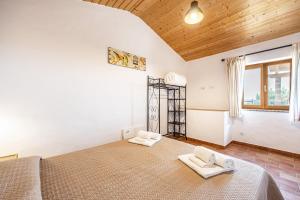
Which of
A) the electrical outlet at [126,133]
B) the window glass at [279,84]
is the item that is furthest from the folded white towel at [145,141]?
the window glass at [279,84]

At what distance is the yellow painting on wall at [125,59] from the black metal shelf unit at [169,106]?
0.36 meters

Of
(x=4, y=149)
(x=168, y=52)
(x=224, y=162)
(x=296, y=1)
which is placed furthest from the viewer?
(x=168, y=52)

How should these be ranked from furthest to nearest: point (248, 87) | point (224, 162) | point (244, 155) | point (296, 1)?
point (248, 87)
point (244, 155)
point (296, 1)
point (224, 162)

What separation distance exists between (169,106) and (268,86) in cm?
210

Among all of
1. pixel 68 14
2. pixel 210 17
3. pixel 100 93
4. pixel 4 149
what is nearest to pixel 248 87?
pixel 210 17

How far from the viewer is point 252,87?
301 cm

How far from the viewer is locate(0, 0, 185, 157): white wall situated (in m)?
1.56

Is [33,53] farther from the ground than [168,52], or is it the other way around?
[168,52]

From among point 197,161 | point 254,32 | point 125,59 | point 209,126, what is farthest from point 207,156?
point 254,32

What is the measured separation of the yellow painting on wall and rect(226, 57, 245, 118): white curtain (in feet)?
6.39

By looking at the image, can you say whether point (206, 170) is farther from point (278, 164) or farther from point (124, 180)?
point (278, 164)

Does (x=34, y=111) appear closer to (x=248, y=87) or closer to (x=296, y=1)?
(x=296, y=1)

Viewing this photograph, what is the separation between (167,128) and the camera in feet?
11.5

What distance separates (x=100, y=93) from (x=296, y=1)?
308 cm
